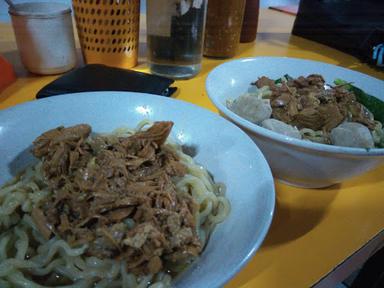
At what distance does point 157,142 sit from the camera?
715 millimetres

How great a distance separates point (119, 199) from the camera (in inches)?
22.4

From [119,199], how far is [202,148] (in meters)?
0.27

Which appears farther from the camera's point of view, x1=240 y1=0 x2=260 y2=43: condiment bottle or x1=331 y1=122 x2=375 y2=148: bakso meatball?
x1=240 y1=0 x2=260 y2=43: condiment bottle

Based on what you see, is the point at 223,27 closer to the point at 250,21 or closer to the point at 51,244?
the point at 250,21

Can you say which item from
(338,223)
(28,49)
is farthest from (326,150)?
(28,49)

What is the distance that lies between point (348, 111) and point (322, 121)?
100mm

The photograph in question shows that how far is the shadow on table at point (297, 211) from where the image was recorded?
694 mm

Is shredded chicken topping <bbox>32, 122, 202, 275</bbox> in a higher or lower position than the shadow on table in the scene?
higher

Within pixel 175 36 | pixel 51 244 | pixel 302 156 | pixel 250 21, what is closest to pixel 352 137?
pixel 302 156

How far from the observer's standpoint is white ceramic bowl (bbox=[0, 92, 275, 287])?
1.59 ft

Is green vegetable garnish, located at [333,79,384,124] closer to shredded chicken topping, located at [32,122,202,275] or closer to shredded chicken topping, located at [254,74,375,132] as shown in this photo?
shredded chicken topping, located at [254,74,375,132]

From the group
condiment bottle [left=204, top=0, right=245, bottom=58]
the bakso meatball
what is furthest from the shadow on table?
condiment bottle [left=204, top=0, right=245, bottom=58]

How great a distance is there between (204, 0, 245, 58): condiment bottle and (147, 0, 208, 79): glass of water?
0.18m

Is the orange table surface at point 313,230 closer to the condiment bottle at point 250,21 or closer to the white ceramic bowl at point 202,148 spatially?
the white ceramic bowl at point 202,148
